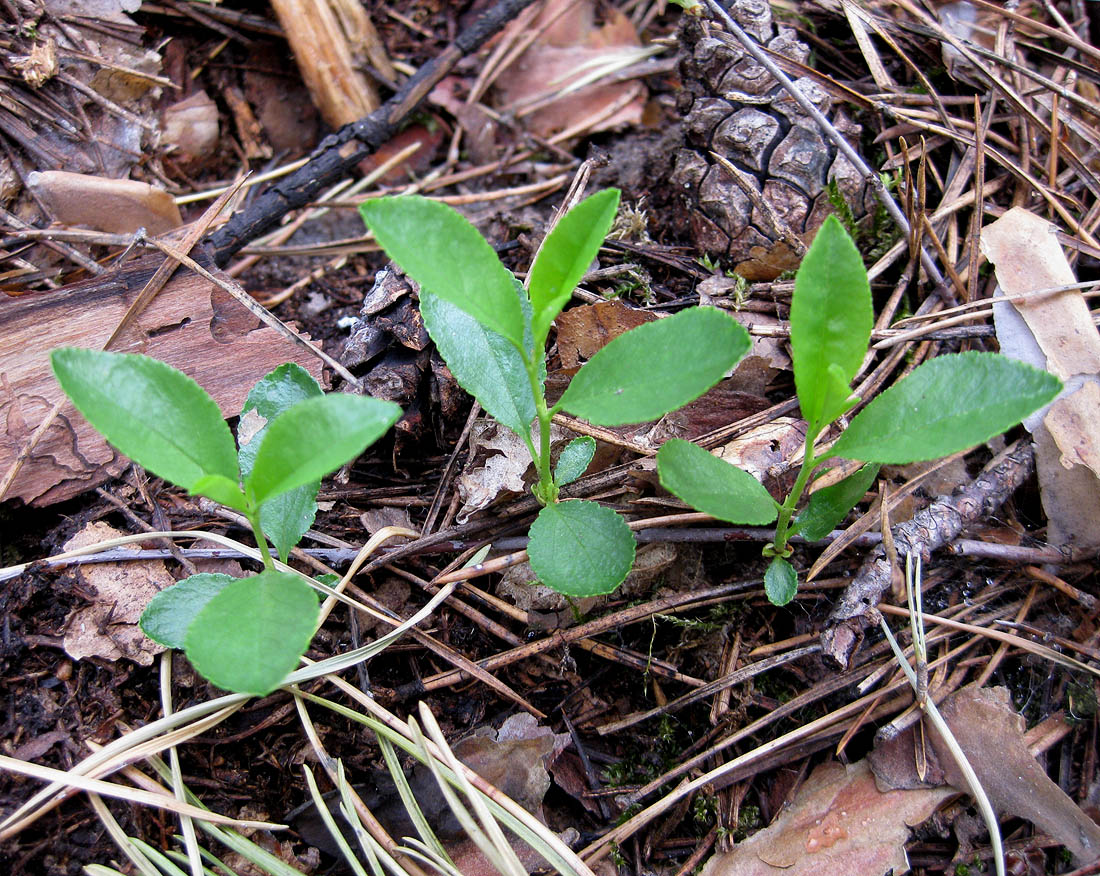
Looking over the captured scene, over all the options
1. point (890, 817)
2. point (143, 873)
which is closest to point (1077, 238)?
point (890, 817)

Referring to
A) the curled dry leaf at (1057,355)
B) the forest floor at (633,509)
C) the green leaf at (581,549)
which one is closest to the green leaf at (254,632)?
A: the forest floor at (633,509)

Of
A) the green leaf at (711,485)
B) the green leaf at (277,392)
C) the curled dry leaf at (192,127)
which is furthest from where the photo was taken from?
the curled dry leaf at (192,127)

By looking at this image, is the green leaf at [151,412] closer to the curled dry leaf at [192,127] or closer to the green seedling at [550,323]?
the green seedling at [550,323]

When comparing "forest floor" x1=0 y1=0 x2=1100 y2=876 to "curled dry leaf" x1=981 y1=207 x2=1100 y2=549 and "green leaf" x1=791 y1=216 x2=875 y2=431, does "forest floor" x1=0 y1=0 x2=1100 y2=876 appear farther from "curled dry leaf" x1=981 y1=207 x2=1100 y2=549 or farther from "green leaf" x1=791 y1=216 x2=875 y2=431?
"green leaf" x1=791 y1=216 x2=875 y2=431

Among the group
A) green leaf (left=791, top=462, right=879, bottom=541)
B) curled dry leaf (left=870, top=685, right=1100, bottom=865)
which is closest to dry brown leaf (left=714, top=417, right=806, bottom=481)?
green leaf (left=791, top=462, right=879, bottom=541)

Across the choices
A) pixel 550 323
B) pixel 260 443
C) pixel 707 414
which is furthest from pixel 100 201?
pixel 707 414

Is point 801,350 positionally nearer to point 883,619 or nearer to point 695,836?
point 883,619
